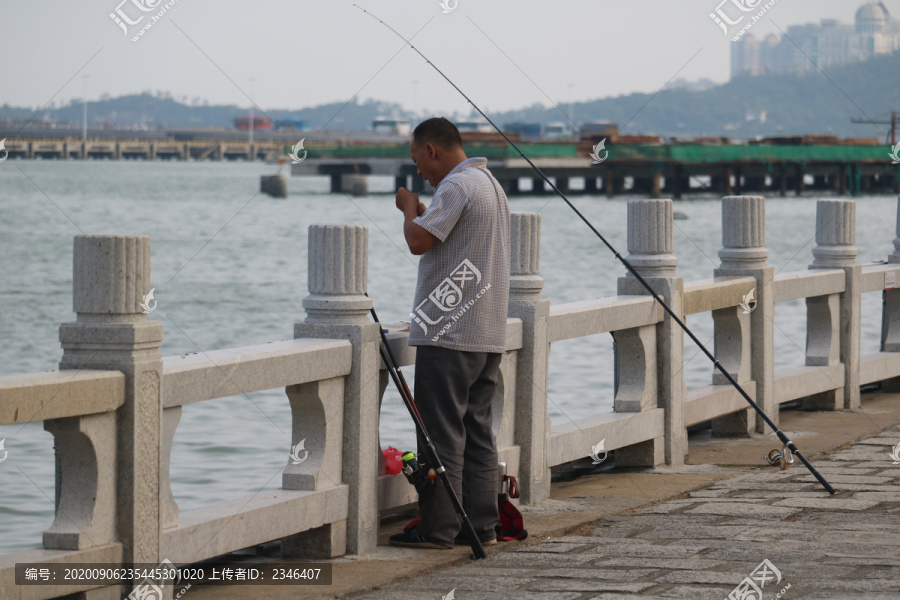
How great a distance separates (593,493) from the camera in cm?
664

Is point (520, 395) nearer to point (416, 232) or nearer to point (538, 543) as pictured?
point (538, 543)

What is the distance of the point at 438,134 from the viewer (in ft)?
17.4

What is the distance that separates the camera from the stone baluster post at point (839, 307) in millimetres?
9453

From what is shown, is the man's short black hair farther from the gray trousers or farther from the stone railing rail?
the gray trousers

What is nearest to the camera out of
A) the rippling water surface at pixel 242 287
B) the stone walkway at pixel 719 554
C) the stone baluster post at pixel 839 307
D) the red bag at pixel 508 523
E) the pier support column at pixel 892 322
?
the stone walkway at pixel 719 554

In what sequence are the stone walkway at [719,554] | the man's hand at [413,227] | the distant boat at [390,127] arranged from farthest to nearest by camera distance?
the distant boat at [390,127] → the man's hand at [413,227] → the stone walkway at [719,554]

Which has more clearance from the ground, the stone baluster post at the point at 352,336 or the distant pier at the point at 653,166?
the distant pier at the point at 653,166

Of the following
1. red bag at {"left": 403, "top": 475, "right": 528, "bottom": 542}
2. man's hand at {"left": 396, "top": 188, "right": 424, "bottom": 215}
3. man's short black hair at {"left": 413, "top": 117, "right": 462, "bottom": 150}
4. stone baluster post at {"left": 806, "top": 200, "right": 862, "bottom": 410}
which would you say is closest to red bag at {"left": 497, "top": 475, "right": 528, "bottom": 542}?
red bag at {"left": 403, "top": 475, "right": 528, "bottom": 542}

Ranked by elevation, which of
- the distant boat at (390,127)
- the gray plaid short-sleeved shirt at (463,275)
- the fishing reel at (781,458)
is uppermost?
the distant boat at (390,127)

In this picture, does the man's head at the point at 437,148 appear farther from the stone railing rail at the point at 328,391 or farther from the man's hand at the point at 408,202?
the stone railing rail at the point at 328,391

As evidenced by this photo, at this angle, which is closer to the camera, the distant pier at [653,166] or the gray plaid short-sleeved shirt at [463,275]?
the gray plaid short-sleeved shirt at [463,275]

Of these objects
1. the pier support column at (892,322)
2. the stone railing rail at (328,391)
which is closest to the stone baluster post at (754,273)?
the stone railing rail at (328,391)

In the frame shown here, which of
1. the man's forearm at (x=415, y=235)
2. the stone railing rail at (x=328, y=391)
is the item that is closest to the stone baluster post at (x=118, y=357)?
the stone railing rail at (x=328, y=391)

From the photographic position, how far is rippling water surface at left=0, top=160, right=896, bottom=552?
11.7 metres
